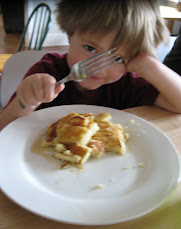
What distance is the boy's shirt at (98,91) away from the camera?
110 centimetres

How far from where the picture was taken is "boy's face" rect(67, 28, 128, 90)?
33.2 inches

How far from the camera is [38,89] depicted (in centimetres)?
71

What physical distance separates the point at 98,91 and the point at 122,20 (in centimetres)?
39

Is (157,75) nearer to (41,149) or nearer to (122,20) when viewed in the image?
(122,20)

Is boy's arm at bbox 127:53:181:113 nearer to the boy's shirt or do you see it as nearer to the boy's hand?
the boy's shirt

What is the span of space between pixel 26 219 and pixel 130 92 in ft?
2.64

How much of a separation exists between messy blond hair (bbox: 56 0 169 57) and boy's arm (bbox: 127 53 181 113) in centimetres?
6

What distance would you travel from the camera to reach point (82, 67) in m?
0.76

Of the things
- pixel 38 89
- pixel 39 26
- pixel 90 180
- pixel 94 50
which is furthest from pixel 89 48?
pixel 39 26

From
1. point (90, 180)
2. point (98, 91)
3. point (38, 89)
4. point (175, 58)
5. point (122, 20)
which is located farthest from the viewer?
point (175, 58)

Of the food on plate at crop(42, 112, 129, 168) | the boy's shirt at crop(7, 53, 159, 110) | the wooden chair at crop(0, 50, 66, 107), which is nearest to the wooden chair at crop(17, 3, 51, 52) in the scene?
the wooden chair at crop(0, 50, 66, 107)

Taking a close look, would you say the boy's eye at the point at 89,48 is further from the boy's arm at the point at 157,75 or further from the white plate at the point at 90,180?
the white plate at the point at 90,180

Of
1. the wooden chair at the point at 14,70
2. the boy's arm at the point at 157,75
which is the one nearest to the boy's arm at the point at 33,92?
the boy's arm at the point at 157,75

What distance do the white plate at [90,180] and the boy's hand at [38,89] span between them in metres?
0.08
